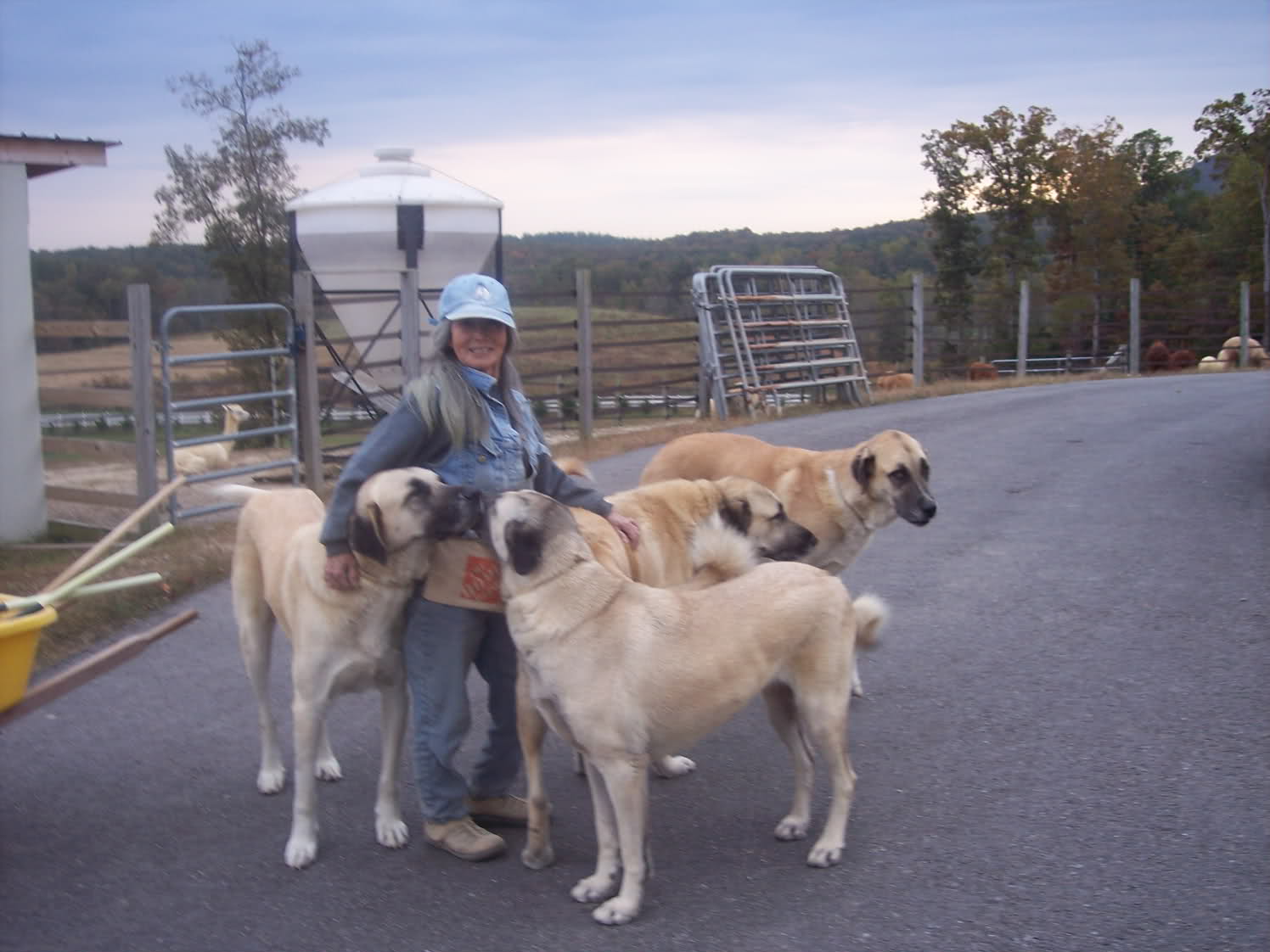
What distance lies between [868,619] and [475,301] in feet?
5.83

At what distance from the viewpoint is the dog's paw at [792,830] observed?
394 cm

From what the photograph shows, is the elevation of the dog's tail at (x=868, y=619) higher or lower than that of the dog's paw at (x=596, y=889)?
higher

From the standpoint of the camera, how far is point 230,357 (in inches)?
404

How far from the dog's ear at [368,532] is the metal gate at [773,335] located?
43.6 ft

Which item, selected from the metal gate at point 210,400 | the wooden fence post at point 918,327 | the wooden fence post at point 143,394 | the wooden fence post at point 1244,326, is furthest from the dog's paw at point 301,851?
the wooden fence post at point 1244,326

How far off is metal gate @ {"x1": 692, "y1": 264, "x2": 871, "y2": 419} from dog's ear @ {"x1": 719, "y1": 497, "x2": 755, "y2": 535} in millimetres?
11938

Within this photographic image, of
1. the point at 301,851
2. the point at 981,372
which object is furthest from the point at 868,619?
the point at 981,372

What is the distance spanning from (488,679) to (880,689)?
2.12 metres

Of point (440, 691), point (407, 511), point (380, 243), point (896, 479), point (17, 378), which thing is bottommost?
point (440, 691)

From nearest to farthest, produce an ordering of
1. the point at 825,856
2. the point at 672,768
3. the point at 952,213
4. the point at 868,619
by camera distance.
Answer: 1. the point at 825,856
2. the point at 868,619
3. the point at 672,768
4. the point at 952,213

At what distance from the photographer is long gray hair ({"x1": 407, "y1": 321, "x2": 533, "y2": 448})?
3758mm

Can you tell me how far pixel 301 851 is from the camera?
12.4 feet

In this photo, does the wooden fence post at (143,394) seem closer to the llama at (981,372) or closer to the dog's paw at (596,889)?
the dog's paw at (596,889)

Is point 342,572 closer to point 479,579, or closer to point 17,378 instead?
point 479,579
